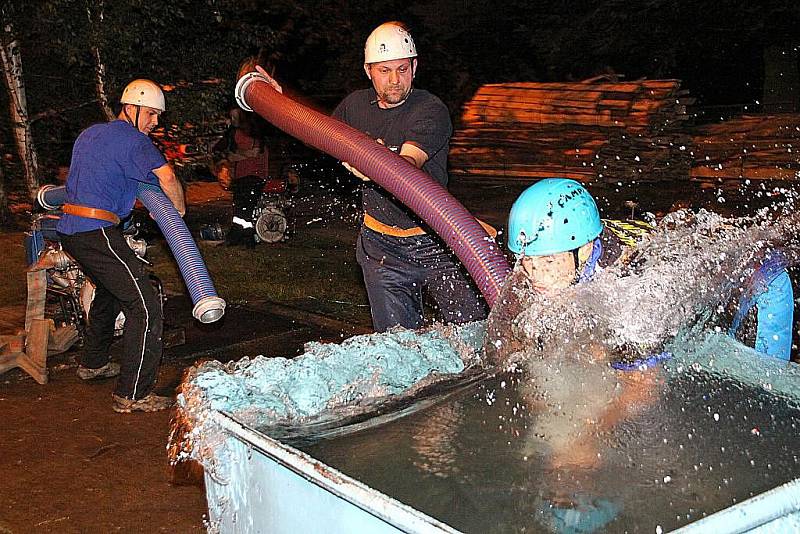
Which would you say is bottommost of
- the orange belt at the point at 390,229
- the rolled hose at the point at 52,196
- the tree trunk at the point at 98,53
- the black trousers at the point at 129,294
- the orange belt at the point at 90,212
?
the black trousers at the point at 129,294

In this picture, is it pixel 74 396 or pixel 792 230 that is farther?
pixel 74 396

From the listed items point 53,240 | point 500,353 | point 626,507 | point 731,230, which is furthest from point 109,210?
point 626,507

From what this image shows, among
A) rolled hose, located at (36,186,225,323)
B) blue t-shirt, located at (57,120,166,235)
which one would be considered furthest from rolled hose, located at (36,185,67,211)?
rolled hose, located at (36,186,225,323)

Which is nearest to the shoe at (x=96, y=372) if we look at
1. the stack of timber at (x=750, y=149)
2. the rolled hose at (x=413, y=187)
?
the rolled hose at (x=413, y=187)

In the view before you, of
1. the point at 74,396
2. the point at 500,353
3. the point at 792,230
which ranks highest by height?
the point at 792,230

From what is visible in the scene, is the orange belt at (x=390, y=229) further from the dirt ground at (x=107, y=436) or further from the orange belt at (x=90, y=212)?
the orange belt at (x=90, y=212)

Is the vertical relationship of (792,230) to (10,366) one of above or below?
above

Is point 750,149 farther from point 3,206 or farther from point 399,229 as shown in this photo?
point 399,229

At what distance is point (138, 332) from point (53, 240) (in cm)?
161

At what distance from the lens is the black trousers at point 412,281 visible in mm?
5090

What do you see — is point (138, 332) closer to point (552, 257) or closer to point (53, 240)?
point (53, 240)

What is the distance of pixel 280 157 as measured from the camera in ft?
59.0

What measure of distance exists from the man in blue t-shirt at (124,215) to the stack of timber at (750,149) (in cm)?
1175

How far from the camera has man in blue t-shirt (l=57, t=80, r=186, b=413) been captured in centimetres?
589
